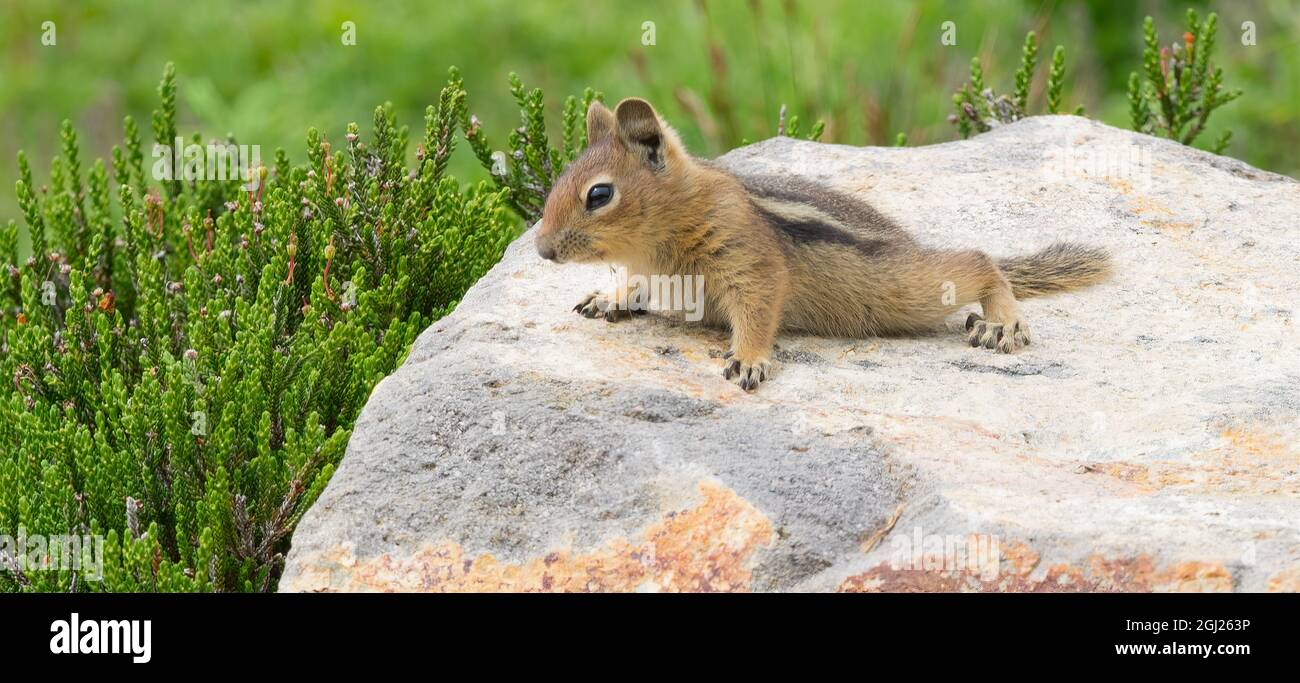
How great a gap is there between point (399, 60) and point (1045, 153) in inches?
241

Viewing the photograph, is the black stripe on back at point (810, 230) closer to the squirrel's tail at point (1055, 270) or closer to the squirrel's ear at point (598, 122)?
the squirrel's ear at point (598, 122)

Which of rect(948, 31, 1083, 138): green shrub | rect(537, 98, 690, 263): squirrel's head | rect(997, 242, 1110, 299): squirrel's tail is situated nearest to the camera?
rect(537, 98, 690, 263): squirrel's head

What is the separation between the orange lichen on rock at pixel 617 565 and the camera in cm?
390

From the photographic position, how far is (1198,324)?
5.19 meters

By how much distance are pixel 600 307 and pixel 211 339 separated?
145cm

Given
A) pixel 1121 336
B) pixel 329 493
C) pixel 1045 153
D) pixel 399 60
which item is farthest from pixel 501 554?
pixel 399 60

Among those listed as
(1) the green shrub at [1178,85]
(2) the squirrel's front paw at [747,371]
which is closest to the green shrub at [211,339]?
(2) the squirrel's front paw at [747,371]

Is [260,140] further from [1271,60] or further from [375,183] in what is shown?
[1271,60]

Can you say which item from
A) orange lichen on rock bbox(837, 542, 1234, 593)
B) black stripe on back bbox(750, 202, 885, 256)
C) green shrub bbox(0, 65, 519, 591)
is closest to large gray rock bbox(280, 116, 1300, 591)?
orange lichen on rock bbox(837, 542, 1234, 593)

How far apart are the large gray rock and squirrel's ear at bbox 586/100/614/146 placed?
1.94 feet

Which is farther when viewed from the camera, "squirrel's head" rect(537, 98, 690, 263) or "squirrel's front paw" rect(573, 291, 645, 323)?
"squirrel's front paw" rect(573, 291, 645, 323)

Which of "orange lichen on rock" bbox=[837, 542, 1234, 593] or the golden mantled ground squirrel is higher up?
the golden mantled ground squirrel

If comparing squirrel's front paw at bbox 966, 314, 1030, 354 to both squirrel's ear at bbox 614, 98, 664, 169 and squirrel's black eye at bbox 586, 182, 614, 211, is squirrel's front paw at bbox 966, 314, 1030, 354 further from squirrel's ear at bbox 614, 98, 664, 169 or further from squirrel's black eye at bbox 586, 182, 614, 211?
squirrel's black eye at bbox 586, 182, 614, 211

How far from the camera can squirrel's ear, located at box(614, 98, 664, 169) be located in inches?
196
